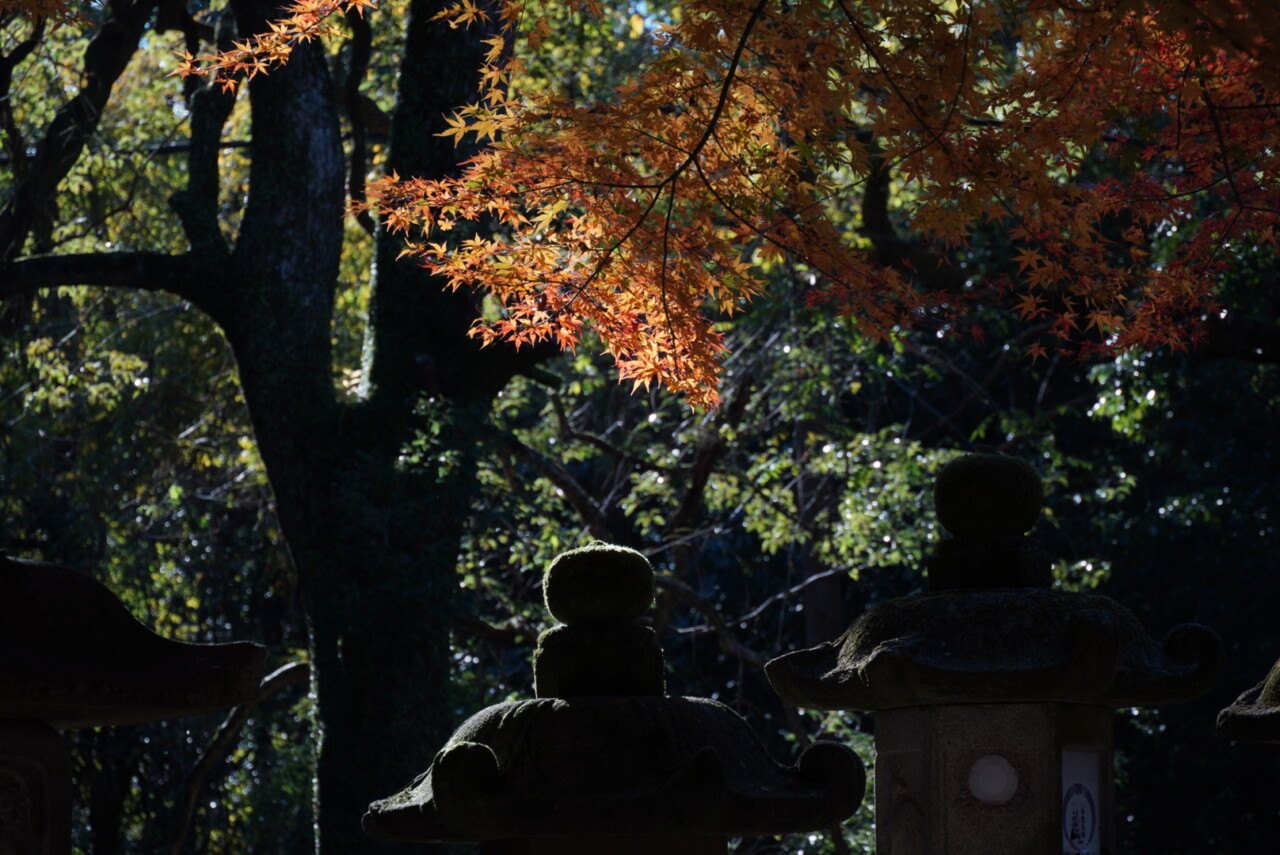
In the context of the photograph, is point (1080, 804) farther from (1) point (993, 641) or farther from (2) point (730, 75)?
(2) point (730, 75)

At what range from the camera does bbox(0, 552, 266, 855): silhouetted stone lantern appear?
322cm

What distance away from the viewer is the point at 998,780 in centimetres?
391

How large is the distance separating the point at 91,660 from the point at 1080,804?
252 centimetres

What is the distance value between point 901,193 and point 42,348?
6367 mm

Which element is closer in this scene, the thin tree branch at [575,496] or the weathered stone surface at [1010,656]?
the weathered stone surface at [1010,656]

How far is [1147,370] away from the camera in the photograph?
9156mm

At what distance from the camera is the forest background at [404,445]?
25.7 feet

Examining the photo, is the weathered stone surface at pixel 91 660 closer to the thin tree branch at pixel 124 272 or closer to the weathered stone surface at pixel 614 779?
the weathered stone surface at pixel 614 779

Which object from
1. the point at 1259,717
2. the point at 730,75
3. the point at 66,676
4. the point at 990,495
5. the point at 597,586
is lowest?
the point at 1259,717

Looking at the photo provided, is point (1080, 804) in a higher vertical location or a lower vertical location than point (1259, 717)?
lower

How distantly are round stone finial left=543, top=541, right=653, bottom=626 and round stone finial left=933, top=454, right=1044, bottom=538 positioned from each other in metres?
1.06

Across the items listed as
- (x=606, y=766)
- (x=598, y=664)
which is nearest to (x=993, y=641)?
(x=598, y=664)

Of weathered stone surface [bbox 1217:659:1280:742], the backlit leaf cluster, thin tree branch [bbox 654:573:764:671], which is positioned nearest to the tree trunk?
thin tree branch [bbox 654:573:764:671]

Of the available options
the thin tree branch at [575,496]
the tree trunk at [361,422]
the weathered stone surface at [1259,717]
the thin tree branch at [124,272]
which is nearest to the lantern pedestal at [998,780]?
the weathered stone surface at [1259,717]
